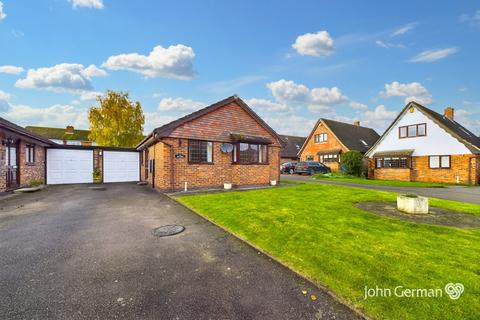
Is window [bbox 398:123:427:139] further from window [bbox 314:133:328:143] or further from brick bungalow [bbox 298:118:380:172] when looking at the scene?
window [bbox 314:133:328:143]

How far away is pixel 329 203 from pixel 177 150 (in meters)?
8.62

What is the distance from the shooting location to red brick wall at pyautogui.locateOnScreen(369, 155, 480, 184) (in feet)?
62.0

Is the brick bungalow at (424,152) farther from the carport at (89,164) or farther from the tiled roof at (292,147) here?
the carport at (89,164)

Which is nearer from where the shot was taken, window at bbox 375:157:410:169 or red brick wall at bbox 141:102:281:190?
red brick wall at bbox 141:102:281:190

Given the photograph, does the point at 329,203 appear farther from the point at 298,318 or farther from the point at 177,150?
the point at 177,150

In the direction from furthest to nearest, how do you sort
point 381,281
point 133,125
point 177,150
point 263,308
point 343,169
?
1. point 133,125
2. point 343,169
3. point 177,150
4. point 381,281
5. point 263,308

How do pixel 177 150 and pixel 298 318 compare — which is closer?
pixel 298 318

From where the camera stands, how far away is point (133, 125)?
106 feet

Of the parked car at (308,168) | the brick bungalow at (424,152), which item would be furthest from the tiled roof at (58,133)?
the brick bungalow at (424,152)

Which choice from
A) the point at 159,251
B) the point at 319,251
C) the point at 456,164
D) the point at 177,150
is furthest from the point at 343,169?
the point at 159,251

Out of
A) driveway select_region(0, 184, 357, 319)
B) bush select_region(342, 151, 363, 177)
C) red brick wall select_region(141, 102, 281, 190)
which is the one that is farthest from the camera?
bush select_region(342, 151, 363, 177)

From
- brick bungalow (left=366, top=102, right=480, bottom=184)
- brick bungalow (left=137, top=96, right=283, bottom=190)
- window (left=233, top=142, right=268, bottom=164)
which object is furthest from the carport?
brick bungalow (left=366, top=102, right=480, bottom=184)

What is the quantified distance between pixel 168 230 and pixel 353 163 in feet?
83.0

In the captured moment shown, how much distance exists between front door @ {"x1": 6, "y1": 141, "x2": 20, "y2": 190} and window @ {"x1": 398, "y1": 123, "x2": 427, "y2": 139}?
34352 millimetres
